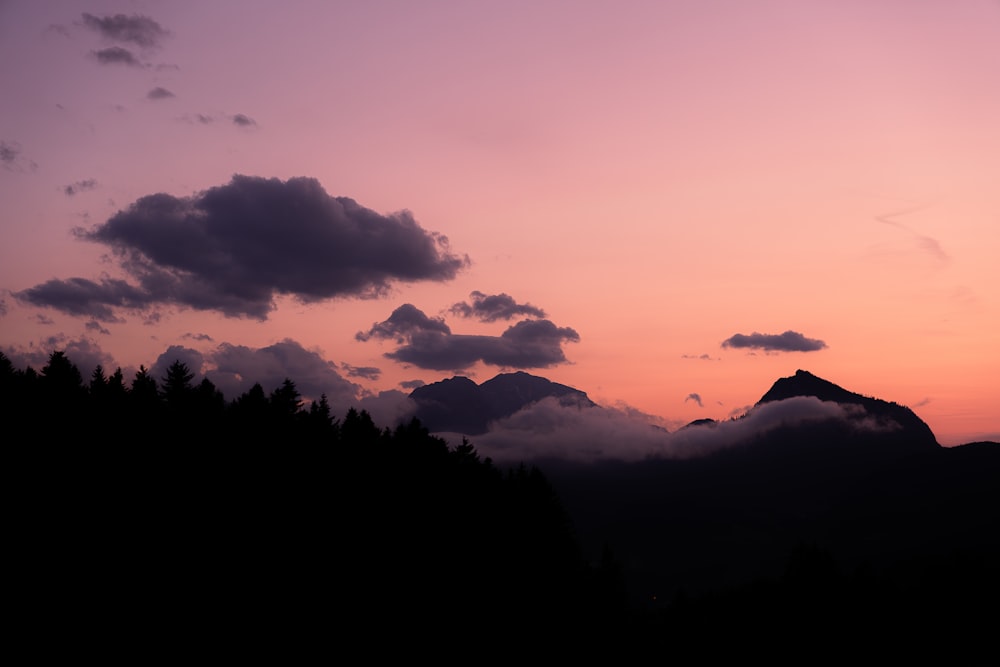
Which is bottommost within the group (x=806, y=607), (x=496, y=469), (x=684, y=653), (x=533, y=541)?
(x=684, y=653)

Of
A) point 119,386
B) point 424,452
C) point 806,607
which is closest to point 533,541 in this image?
point 424,452

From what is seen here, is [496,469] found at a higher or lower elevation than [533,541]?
higher

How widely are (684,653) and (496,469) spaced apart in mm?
47078

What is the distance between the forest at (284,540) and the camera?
5022 cm

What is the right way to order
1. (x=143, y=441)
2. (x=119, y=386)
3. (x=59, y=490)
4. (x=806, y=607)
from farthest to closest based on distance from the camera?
1. (x=806, y=607)
2. (x=119, y=386)
3. (x=143, y=441)
4. (x=59, y=490)

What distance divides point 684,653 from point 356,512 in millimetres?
80483

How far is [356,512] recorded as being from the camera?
6806cm

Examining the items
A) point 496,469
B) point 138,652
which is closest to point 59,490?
point 138,652

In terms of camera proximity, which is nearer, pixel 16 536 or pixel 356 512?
pixel 16 536

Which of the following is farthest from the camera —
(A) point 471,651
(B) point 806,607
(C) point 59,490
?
(B) point 806,607

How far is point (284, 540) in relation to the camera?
5938 centimetres

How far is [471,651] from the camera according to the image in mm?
67750

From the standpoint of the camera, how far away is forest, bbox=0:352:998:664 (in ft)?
165

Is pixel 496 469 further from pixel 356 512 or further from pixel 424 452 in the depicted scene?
pixel 356 512
